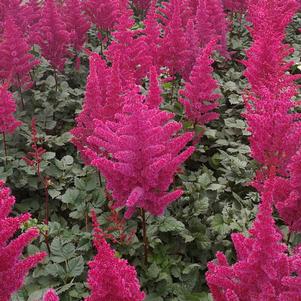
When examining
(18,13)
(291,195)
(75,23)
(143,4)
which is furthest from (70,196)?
(143,4)

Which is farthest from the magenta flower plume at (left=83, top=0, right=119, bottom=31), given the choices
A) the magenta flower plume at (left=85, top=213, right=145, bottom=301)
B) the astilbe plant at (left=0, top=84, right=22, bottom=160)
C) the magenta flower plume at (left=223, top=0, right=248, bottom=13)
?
the magenta flower plume at (left=85, top=213, right=145, bottom=301)

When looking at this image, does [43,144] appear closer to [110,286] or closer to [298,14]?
[110,286]

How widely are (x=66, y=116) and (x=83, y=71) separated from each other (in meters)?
1.32

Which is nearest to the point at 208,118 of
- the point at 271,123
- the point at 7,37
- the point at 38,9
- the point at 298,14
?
the point at 271,123

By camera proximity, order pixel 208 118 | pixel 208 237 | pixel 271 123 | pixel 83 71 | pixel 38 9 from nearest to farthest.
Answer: pixel 271 123 → pixel 208 237 → pixel 208 118 → pixel 83 71 → pixel 38 9

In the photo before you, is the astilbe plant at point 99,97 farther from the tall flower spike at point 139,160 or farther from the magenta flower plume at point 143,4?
the magenta flower plume at point 143,4

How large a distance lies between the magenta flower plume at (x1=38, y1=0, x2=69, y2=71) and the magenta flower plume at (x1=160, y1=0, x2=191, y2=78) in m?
1.53

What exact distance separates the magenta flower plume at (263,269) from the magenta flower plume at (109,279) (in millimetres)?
568

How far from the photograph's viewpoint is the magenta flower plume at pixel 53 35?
654 centimetres

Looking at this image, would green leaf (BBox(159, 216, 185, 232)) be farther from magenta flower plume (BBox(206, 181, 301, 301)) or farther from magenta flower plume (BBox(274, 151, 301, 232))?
magenta flower plume (BBox(206, 181, 301, 301))

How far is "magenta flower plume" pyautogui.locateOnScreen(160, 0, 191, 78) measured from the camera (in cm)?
597

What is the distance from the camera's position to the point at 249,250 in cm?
270

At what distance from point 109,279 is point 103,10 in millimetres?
6188

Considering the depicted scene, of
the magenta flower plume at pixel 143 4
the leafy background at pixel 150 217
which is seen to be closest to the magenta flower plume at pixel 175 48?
the leafy background at pixel 150 217
